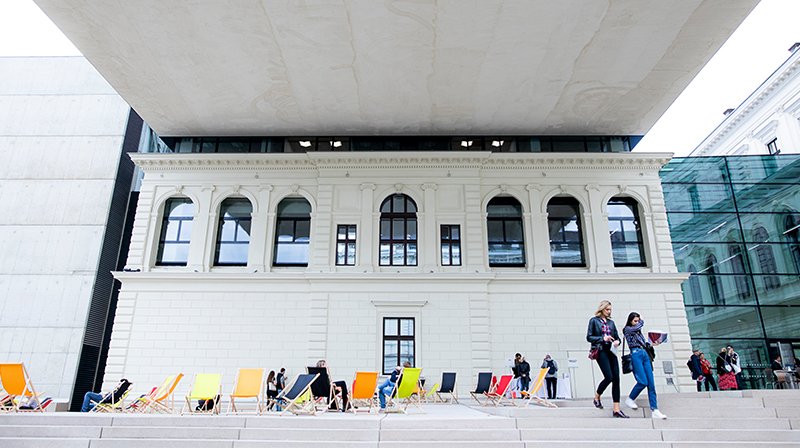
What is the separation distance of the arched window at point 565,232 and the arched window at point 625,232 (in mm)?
1166

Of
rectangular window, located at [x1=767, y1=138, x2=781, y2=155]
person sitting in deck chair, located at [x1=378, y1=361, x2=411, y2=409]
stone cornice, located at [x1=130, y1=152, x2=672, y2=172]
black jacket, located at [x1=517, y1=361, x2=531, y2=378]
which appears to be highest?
rectangular window, located at [x1=767, y1=138, x2=781, y2=155]

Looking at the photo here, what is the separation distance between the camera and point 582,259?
18.0 m

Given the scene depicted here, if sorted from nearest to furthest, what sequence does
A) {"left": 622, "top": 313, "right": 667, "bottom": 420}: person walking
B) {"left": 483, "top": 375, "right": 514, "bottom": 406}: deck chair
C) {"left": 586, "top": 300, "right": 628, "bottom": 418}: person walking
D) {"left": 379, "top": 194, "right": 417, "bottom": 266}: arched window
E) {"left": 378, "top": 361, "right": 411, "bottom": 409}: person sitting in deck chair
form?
{"left": 622, "top": 313, "right": 667, "bottom": 420}: person walking < {"left": 586, "top": 300, "right": 628, "bottom": 418}: person walking < {"left": 378, "top": 361, "right": 411, "bottom": 409}: person sitting in deck chair < {"left": 483, "top": 375, "right": 514, "bottom": 406}: deck chair < {"left": 379, "top": 194, "right": 417, "bottom": 266}: arched window

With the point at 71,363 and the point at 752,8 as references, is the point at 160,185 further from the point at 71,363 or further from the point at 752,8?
the point at 752,8

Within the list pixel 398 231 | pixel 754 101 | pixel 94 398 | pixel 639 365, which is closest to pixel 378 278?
pixel 398 231

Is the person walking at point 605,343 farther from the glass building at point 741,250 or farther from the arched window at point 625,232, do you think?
the glass building at point 741,250

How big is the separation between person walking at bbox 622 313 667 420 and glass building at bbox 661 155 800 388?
15.2 m

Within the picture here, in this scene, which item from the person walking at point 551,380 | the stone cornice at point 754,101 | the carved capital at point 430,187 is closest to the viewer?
the person walking at point 551,380

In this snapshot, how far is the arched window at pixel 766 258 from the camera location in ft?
66.3

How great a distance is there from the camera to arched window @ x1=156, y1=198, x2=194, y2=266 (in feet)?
60.0

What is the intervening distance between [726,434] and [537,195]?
1260cm

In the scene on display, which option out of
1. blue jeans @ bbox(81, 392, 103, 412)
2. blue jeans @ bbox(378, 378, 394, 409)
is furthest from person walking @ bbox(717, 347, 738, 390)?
blue jeans @ bbox(81, 392, 103, 412)

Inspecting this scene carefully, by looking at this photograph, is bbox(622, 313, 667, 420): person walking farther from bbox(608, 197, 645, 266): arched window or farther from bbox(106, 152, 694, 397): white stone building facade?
bbox(608, 197, 645, 266): arched window

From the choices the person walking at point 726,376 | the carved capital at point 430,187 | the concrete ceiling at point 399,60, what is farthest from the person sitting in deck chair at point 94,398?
the person walking at point 726,376
